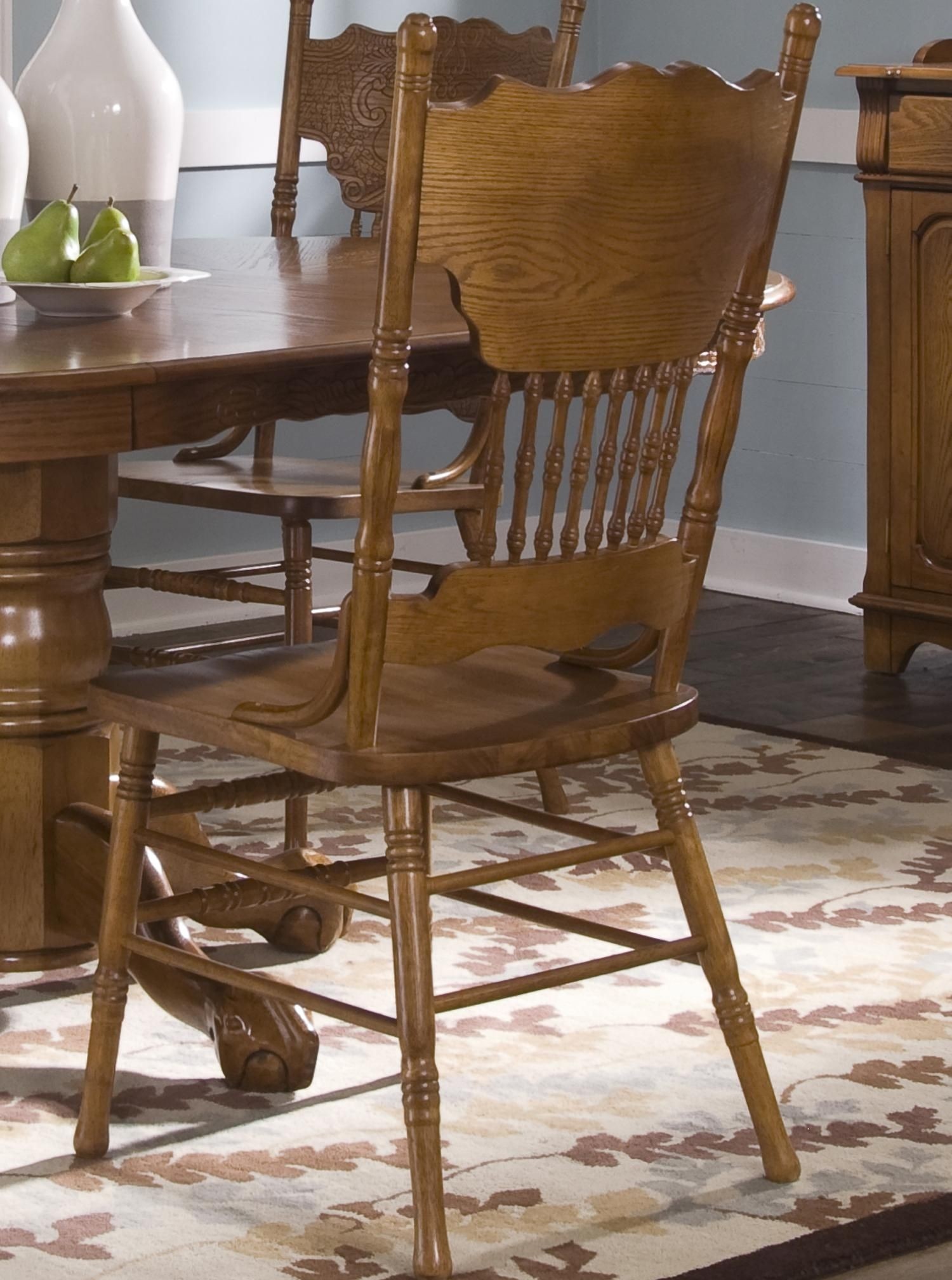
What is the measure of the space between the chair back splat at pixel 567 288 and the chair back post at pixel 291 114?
142cm

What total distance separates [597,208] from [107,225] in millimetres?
619

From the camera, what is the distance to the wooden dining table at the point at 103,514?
180 cm

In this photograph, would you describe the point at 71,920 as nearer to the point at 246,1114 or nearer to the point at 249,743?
the point at 246,1114

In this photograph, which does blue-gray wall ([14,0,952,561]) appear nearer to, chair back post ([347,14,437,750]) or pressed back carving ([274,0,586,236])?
pressed back carving ([274,0,586,236])

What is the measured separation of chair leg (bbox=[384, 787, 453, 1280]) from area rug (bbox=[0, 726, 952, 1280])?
0.17ft

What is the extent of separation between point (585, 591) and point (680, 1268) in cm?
54

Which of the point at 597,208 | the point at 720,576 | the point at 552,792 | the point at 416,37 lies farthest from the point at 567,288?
the point at 720,576

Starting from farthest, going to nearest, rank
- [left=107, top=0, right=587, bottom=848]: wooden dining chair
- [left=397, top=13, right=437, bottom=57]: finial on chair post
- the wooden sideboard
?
the wooden sideboard
[left=107, top=0, right=587, bottom=848]: wooden dining chair
[left=397, top=13, right=437, bottom=57]: finial on chair post

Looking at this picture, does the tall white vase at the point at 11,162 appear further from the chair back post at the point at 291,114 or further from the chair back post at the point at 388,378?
the chair back post at the point at 291,114

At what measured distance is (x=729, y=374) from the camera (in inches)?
72.2

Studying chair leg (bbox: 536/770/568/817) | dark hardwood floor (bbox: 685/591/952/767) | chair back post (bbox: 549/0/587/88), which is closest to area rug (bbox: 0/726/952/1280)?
chair leg (bbox: 536/770/568/817)

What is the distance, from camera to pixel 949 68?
143 inches

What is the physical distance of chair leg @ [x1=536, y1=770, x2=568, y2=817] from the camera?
3.05m

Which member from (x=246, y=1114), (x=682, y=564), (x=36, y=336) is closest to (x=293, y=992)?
(x=246, y=1114)
